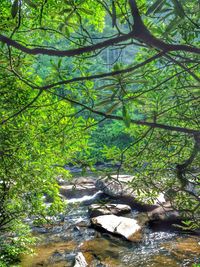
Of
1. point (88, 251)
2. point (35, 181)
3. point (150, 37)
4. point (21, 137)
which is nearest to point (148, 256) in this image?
point (88, 251)

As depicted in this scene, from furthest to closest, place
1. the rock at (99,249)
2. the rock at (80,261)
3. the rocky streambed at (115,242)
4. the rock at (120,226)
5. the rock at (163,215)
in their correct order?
the rock at (163,215)
the rock at (120,226)
the rock at (99,249)
the rocky streambed at (115,242)
the rock at (80,261)

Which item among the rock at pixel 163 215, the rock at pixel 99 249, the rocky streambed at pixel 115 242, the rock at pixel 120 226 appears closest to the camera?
the rocky streambed at pixel 115 242

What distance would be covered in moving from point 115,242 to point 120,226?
0.79 meters

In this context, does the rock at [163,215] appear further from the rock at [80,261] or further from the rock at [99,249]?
the rock at [80,261]

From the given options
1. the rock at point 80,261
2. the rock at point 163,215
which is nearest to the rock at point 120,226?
the rock at point 163,215

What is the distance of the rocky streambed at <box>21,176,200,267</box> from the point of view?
308 inches

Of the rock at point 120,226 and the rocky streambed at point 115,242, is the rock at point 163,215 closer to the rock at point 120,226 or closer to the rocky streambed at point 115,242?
the rocky streambed at point 115,242

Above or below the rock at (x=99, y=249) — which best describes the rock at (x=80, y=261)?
above

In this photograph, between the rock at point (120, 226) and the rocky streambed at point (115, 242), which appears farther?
the rock at point (120, 226)

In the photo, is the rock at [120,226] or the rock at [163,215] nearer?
the rock at [120,226]

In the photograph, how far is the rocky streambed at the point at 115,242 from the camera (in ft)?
25.7

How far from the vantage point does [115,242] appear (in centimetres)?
908

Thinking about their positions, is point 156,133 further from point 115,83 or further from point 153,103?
point 115,83

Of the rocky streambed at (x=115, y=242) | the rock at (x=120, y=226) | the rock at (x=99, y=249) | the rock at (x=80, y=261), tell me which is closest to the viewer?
the rock at (x=80, y=261)
